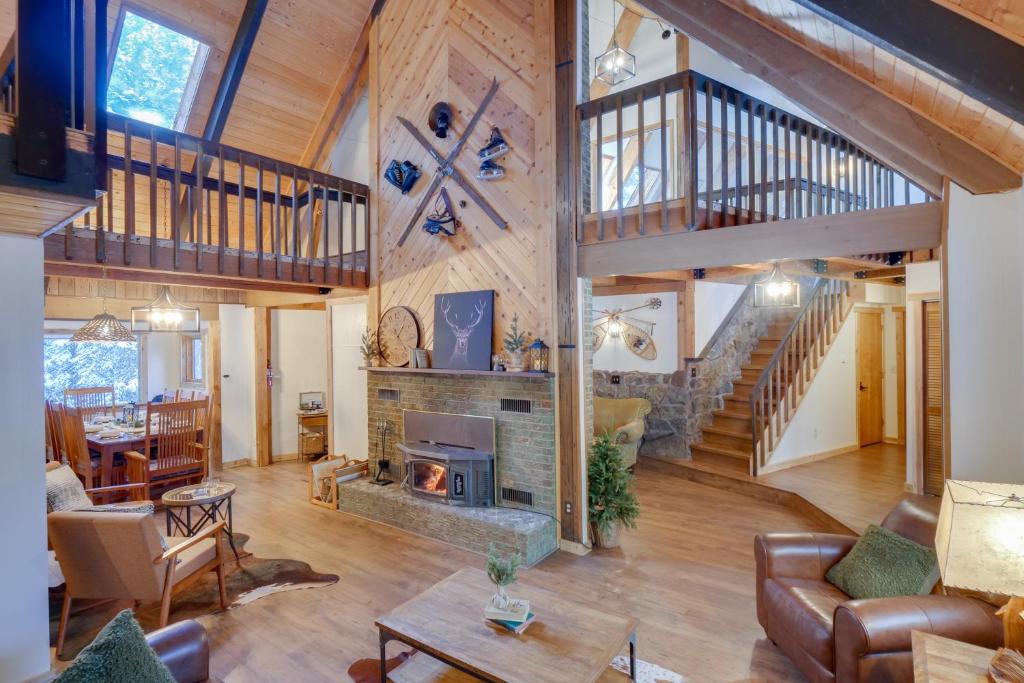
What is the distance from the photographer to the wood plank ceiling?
81.7 inches

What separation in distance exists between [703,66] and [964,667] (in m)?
7.07

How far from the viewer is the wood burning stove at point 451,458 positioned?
15.3 ft

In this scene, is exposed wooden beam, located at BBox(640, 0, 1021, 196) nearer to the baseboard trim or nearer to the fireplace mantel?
the fireplace mantel

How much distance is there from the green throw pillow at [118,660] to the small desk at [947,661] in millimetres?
2502

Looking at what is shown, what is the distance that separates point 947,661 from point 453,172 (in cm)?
476

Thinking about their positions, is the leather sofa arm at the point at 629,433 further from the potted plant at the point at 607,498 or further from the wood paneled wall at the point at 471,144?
the wood paneled wall at the point at 471,144

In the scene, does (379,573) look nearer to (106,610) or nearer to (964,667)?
(106,610)

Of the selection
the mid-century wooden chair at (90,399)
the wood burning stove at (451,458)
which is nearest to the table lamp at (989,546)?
the wood burning stove at (451,458)

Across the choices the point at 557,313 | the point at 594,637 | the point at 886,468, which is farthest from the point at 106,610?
the point at 886,468

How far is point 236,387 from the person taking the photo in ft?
23.9

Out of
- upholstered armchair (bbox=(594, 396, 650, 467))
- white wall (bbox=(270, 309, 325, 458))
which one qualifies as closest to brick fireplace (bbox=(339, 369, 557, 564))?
upholstered armchair (bbox=(594, 396, 650, 467))

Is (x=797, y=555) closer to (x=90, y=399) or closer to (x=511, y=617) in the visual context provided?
(x=511, y=617)

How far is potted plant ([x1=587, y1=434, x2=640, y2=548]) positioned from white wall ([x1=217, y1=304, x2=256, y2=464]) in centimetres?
520

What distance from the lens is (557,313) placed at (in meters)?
4.38
